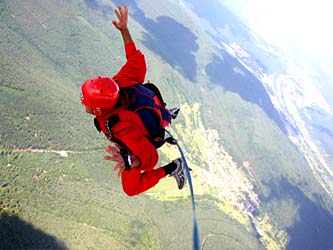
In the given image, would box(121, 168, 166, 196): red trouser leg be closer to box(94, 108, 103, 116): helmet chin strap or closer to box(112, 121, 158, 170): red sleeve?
box(112, 121, 158, 170): red sleeve

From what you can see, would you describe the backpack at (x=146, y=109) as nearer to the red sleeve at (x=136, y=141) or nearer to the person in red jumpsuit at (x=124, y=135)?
the person in red jumpsuit at (x=124, y=135)

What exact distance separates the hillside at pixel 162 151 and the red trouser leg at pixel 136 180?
79.4ft

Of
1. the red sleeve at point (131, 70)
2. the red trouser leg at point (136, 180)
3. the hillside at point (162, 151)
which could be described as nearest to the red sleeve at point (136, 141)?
the red trouser leg at point (136, 180)

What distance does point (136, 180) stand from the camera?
4.00 m

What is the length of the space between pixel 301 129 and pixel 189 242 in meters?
99.0

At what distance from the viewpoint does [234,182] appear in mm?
67438

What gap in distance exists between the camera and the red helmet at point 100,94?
12.9ft

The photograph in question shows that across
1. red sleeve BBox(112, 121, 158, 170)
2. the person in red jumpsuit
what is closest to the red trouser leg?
the person in red jumpsuit

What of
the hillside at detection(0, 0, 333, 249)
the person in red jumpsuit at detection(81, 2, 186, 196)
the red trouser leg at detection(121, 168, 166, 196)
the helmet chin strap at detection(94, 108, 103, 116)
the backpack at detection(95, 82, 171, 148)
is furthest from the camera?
the hillside at detection(0, 0, 333, 249)

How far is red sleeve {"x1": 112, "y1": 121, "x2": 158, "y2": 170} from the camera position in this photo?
3689 millimetres

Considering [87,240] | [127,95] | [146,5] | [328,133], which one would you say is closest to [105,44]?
[146,5]

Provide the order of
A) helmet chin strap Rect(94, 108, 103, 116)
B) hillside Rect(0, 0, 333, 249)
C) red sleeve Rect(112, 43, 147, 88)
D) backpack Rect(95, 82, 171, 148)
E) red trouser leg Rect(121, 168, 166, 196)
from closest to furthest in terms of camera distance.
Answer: red trouser leg Rect(121, 168, 166, 196), helmet chin strap Rect(94, 108, 103, 116), backpack Rect(95, 82, 171, 148), red sleeve Rect(112, 43, 147, 88), hillside Rect(0, 0, 333, 249)

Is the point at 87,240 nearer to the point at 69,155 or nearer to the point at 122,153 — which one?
the point at 69,155

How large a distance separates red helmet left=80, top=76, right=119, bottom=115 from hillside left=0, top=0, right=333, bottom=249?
24.3 m
